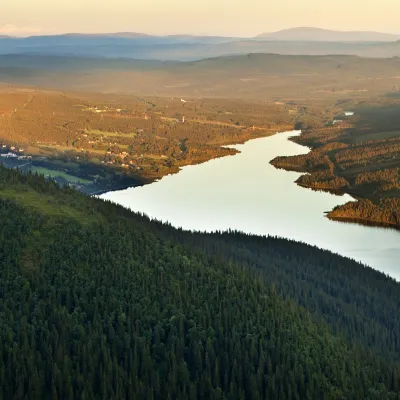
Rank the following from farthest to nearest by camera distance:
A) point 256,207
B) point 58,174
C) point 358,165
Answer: point 358,165 < point 58,174 < point 256,207

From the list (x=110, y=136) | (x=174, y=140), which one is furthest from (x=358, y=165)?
(x=110, y=136)

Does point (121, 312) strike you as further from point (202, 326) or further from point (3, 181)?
point (3, 181)

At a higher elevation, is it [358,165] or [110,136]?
[110,136]

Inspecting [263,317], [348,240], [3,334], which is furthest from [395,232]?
[3,334]

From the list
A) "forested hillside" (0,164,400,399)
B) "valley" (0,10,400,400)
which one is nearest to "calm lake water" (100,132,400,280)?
"valley" (0,10,400,400)

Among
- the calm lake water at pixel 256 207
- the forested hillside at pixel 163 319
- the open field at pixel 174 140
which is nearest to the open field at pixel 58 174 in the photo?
the open field at pixel 174 140

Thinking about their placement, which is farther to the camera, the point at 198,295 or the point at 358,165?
the point at 358,165

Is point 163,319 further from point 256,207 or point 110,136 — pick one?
point 110,136

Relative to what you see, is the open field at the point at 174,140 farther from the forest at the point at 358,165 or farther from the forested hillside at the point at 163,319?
the forested hillside at the point at 163,319
